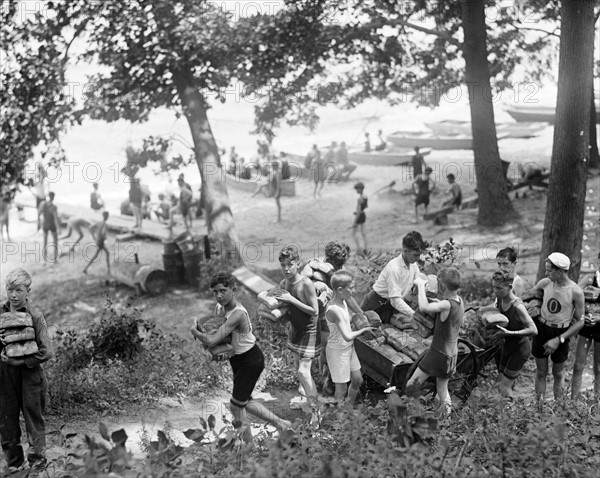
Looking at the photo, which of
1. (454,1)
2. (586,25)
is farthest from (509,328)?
(454,1)

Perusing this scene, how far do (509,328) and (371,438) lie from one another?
205 centimetres

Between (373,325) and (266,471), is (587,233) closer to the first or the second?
(373,325)

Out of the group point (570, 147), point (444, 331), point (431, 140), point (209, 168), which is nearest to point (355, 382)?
point (444, 331)

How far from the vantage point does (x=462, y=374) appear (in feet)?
23.7

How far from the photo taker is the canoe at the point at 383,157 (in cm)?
2828

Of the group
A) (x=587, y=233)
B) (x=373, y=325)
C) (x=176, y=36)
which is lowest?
(x=587, y=233)

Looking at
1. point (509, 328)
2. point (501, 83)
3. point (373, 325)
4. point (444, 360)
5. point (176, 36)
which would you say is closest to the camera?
point (444, 360)

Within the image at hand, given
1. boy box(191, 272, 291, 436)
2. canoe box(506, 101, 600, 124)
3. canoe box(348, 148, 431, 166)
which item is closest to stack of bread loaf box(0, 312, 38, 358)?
boy box(191, 272, 291, 436)

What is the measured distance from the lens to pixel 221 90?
51.6 ft

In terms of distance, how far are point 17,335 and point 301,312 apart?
261 cm

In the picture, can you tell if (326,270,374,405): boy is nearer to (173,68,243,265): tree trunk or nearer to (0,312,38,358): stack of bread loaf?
(0,312,38,358): stack of bread loaf

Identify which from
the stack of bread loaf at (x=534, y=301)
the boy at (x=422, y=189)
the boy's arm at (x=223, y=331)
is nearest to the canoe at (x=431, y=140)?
the boy at (x=422, y=189)

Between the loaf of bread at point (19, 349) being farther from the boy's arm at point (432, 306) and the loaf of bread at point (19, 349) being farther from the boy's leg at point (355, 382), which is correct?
the boy's arm at point (432, 306)

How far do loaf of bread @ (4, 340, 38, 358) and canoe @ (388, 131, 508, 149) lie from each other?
84.6 feet
